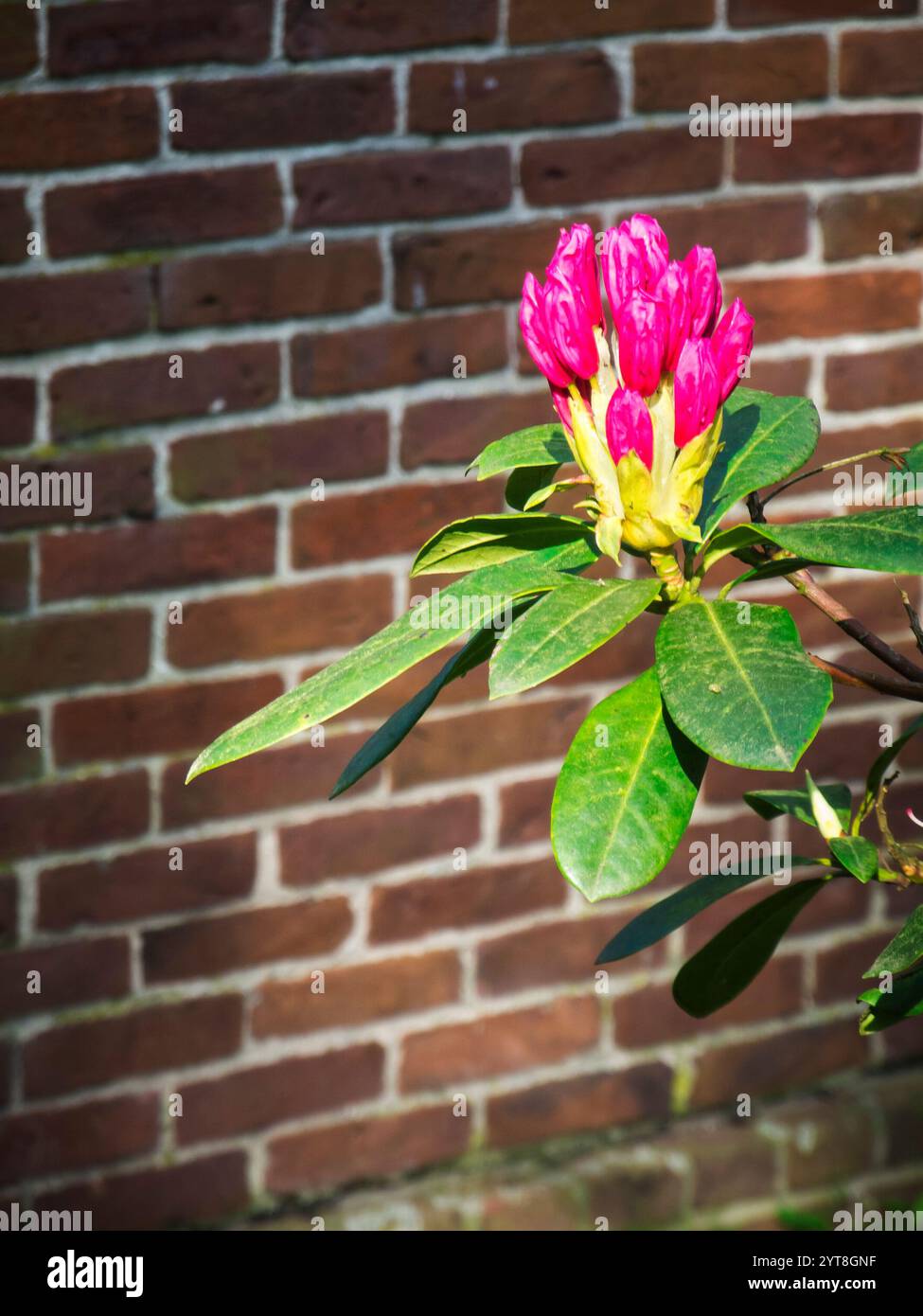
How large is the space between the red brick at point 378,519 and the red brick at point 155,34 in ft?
1.53

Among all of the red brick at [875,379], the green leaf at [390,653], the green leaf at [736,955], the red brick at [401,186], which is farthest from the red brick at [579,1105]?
the green leaf at [390,653]

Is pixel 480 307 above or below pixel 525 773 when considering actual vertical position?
above

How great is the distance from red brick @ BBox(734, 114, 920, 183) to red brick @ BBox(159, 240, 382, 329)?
1.49 ft

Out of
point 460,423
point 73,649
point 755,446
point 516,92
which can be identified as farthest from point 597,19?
point 755,446

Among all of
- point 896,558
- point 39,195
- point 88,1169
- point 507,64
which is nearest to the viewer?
point 896,558

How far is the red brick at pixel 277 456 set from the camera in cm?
157

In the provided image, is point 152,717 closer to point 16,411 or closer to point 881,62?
point 16,411

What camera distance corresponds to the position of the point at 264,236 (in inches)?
61.1

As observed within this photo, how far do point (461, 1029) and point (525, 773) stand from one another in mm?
329

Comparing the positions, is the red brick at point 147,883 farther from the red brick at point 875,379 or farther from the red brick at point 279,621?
the red brick at point 875,379

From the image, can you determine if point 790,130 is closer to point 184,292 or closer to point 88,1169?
point 184,292

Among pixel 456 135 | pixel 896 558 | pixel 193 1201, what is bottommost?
pixel 193 1201

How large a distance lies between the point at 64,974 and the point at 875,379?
1171 millimetres

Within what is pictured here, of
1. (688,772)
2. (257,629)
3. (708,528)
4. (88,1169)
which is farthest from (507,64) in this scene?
(88,1169)
